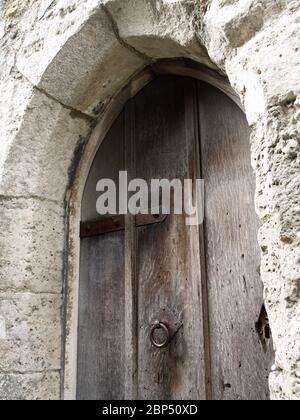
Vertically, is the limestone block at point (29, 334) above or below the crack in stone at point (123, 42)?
below

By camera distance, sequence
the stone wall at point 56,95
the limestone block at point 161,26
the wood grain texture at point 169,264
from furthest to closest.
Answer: the wood grain texture at point 169,264
the limestone block at point 161,26
the stone wall at point 56,95

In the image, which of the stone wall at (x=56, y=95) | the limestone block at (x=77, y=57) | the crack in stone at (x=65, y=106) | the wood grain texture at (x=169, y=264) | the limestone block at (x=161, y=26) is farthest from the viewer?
the crack in stone at (x=65, y=106)

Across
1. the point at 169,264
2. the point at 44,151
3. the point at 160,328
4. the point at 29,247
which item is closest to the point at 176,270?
the point at 169,264

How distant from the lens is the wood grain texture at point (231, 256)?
117 centimetres

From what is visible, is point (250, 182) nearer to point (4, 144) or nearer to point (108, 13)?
point (108, 13)

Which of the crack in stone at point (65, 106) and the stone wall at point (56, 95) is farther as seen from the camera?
the crack in stone at point (65, 106)

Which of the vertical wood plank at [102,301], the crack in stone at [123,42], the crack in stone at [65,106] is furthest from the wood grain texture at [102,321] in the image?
the crack in stone at [123,42]

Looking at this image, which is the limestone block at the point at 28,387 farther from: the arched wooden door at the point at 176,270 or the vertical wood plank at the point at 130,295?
the vertical wood plank at the point at 130,295

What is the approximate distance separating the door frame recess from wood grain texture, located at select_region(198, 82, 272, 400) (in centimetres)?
8

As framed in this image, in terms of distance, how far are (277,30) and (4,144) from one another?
941 mm

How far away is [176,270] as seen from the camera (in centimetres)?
137

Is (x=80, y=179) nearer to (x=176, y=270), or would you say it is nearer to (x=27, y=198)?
(x=27, y=198)

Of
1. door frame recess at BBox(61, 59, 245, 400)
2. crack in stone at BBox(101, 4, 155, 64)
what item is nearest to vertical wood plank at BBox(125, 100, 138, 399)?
door frame recess at BBox(61, 59, 245, 400)
